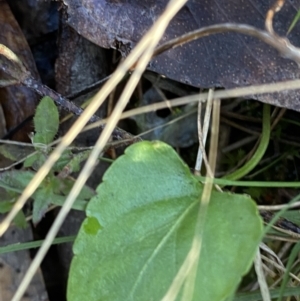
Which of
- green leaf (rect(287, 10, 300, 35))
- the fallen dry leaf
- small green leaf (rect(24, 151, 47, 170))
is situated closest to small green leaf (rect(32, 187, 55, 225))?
small green leaf (rect(24, 151, 47, 170))

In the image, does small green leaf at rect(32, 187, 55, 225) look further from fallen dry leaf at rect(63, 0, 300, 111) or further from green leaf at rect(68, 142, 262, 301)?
fallen dry leaf at rect(63, 0, 300, 111)

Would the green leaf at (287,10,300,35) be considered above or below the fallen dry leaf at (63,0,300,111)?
above

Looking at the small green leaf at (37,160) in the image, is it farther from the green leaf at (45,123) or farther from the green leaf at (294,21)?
the green leaf at (294,21)

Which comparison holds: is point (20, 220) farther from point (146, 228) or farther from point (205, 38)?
point (205, 38)

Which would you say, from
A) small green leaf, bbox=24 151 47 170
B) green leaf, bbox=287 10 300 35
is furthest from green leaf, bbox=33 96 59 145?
green leaf, bbox=287 10 300 35

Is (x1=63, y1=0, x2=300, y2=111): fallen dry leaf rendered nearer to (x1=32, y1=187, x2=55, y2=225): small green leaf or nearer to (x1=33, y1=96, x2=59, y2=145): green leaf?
(x1=33, y1=96, x2=59, y2=145): green leaf

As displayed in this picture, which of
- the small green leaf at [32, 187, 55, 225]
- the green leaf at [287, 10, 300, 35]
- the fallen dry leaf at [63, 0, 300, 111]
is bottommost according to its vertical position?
the small green leaf at [32, 187, 55, 225]

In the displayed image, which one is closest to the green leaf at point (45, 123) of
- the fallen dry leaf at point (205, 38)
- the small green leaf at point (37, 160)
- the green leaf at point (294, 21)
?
the small green leaf at point (37, 160)

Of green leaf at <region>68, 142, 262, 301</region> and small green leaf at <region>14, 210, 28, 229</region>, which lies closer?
green leaf at <region>68, 142, 262, 301</region>
